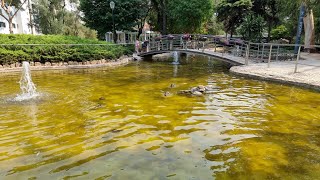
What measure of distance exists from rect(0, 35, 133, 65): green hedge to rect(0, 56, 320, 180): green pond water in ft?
21.5

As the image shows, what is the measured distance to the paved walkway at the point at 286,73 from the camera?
1038 cm

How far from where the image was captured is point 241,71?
43.7 feet

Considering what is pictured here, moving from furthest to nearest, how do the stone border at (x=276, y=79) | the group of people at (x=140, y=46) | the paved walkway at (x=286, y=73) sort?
1. the group of people at (x=140, y=46)
2. the paved walkway at (x=286, y=73)
3. the stone border at (x=276, y=79)

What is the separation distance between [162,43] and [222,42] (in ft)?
15.7

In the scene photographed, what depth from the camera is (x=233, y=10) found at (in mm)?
22031

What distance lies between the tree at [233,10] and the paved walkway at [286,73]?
852cm

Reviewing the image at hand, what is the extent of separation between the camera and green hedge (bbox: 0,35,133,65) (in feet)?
50.5

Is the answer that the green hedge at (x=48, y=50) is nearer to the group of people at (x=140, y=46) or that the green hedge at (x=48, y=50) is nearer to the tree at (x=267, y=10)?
the group of people at (x=140, y=46)

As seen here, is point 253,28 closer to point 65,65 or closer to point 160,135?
point 65,65

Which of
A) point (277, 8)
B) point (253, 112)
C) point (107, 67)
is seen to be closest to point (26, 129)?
point (253, 112)

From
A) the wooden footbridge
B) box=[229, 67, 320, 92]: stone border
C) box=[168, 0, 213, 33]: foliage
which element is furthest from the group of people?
box=[229, 67, 320, 92]: stone border

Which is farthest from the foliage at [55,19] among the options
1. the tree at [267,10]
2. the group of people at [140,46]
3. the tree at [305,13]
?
the tree at [305,13]

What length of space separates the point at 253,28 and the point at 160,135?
16802 mm

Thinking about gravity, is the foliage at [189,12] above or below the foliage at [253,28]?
above
